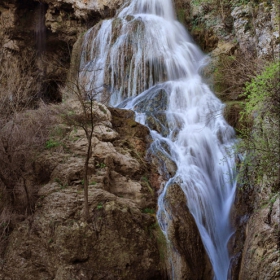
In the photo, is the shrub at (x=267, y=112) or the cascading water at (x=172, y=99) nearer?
the shrub at (x=267, y=112)

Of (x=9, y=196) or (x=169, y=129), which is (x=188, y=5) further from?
(x=9, y=196)

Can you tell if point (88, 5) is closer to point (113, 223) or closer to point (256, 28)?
point (256, 28)

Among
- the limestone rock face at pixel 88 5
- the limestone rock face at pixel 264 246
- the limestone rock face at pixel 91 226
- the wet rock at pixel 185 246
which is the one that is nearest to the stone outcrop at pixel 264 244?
the limestone rock face at pixel 264 246

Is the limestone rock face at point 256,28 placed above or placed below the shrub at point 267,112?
above

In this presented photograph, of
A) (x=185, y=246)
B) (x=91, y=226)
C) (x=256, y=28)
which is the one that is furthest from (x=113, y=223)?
(x=256, y=28)

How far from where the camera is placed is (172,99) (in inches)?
548

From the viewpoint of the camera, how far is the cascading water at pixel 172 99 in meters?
8.98

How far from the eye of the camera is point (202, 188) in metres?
9.42

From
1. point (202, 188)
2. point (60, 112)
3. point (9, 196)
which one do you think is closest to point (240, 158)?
point (202, 188)

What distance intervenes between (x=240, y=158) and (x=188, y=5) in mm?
12651

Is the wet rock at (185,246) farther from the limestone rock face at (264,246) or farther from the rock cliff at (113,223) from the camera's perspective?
the limestone rock face at (264,246)

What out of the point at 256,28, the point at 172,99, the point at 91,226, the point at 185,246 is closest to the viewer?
the point at 91,226

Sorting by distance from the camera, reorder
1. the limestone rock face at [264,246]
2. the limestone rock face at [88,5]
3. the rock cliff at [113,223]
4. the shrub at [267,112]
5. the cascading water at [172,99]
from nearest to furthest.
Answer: the shrub at [267,112]
the limestone rock face at [264,246]
the rock cliff at [113,223]
the cascading water at [172,99]
the limestone rock face at [88,5]

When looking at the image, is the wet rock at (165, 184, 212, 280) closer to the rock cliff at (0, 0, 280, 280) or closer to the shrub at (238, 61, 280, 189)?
the rock cliff at (0, 0, 280, 280)
